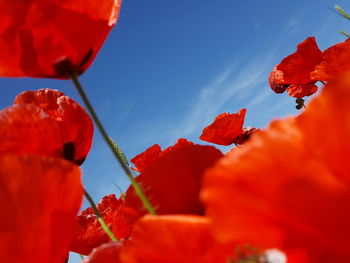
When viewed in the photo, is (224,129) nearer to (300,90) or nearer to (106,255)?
(300,90)

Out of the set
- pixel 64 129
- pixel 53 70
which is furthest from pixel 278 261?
pixel 64 129

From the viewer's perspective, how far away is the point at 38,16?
0.70m

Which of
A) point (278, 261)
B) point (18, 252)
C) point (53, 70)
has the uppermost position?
point (53, 70)

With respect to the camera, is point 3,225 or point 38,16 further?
point 38,16

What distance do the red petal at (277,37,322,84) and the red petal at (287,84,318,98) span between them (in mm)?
946

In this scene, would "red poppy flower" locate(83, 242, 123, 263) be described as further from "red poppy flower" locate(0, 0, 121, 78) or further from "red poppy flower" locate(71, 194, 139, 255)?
"red poppy flower" locate(71, 194, 139, 255)

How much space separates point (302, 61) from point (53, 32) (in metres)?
1.97

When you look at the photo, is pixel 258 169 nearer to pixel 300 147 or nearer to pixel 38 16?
pixel 300 147

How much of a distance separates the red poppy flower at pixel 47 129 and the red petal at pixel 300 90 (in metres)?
2.70

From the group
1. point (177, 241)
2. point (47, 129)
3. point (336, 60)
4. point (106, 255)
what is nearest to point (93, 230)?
point (47, 129)

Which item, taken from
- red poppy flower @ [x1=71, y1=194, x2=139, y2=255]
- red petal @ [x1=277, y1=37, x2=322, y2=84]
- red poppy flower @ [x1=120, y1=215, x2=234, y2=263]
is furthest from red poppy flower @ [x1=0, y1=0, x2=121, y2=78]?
red petal @ [x1=277, y1=37, x2=322, y2=84]

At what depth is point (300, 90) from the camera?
3.43 m

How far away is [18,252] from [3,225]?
0.15 feet

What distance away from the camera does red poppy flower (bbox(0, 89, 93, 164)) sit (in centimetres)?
80
